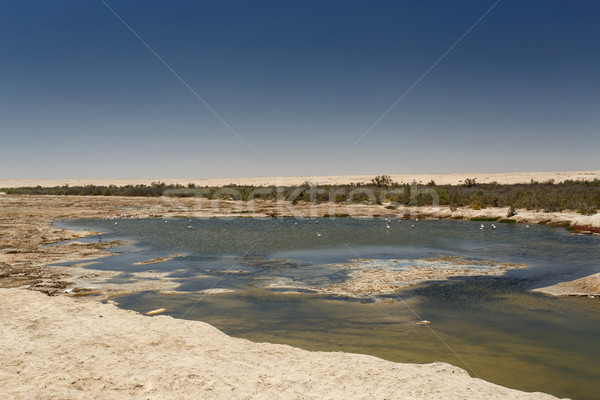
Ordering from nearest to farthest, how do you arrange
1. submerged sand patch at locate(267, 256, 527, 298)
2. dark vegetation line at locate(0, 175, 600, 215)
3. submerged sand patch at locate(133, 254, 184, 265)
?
submerged sand patch at locate(267, 256, 527, 298)
submerged sand patch at locate(133, 254, 184, 265)
dark vegetation line at locate(0, 175, 600, 215)

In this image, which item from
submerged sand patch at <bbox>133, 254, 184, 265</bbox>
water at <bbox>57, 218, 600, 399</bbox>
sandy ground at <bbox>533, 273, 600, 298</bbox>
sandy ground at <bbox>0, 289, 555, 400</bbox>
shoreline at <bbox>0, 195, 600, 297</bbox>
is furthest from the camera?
submerged sand patch at <bbox>133, 254, 184, 265</bbox>

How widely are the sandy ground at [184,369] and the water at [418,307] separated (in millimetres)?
1392

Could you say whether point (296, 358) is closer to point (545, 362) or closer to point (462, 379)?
point (462, 379)

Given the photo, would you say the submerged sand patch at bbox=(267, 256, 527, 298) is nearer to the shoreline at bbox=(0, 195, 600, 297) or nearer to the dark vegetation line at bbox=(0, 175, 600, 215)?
the shoreline at bbox=(0, 195, 600, 297)

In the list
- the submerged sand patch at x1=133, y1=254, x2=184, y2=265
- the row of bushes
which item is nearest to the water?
the submerged sand patch at x1=133, y1=254, x2=184, y2=265

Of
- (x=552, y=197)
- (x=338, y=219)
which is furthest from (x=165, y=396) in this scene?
Result: (x=552, y=197)

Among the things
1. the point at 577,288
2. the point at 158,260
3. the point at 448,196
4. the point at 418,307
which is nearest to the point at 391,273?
the point at 418,307

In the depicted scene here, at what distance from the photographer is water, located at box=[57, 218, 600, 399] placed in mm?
9367

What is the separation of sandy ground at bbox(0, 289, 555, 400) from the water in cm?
139

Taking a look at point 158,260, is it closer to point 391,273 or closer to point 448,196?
point 391,273

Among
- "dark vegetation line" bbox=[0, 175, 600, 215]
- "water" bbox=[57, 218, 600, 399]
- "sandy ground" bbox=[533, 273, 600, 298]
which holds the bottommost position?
"water" bbox=[57, 218, 600, 399]

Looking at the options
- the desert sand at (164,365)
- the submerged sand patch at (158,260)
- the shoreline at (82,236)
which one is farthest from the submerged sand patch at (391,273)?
the submerged sand patch at (158,260)

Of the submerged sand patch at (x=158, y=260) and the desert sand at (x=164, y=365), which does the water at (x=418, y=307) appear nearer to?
the submerged sand patch at (x=158, y=260)

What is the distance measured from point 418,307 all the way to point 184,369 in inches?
314
